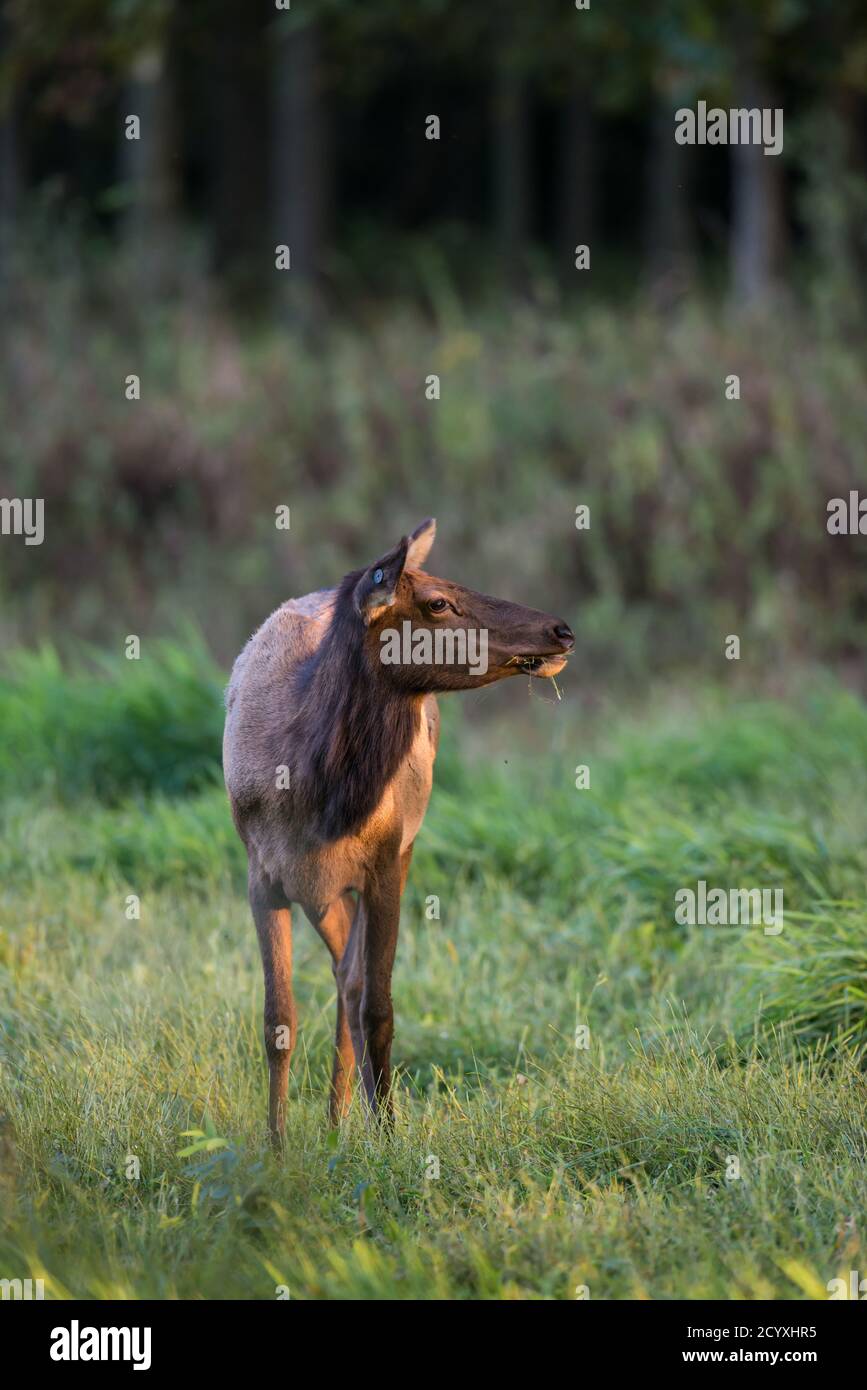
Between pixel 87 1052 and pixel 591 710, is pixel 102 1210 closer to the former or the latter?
pixel 87 1052

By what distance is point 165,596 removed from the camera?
42.1 ft

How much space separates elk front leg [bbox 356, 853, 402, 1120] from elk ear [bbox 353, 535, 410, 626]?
0.77m

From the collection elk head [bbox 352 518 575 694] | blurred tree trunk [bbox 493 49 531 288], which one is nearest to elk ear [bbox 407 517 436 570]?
elk head [bbox 352 518 575 694]

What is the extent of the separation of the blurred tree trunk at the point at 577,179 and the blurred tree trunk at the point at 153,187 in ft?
29.4

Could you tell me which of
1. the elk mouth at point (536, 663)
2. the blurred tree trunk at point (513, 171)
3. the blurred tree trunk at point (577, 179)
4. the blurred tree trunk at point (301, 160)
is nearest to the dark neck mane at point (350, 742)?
the elk mouth at point (536, 663)

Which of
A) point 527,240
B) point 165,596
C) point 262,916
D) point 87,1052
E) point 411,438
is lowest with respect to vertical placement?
point 87,1052

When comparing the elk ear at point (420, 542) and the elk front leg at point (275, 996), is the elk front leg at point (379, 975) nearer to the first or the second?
the elk front leg at point (275, 996)

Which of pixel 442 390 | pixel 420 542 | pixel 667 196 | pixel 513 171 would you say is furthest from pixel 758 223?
pixel 420 542

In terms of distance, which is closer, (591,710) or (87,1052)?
(87,1052)

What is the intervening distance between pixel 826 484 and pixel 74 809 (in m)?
6.20

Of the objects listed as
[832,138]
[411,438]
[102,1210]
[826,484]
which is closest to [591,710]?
[826,484]

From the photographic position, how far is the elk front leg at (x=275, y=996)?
5.34 m

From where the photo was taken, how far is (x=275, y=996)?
536cm
